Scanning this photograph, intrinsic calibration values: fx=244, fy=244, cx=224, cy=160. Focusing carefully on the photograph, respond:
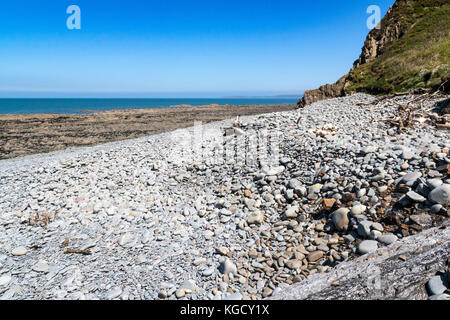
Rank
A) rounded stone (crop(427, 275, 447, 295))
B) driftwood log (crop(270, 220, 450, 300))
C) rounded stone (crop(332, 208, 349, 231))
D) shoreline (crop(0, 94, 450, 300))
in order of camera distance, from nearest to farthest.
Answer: rounded stone (crop(427, 275, 447, 295))
driftwood log (crop(270, 220, 450, 300))
shoreline (crop(0, 94, 450, 300))
rounded stone (crop(332, 208, 349, 231))

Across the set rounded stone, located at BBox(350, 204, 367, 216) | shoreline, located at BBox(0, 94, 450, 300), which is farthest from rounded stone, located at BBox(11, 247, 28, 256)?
rounded stone, located at BBox(350, 204, 367, 216)

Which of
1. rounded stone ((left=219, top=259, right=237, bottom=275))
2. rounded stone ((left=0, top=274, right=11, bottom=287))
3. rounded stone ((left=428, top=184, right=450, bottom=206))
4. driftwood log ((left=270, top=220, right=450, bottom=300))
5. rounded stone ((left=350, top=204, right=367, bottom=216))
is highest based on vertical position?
rounded stone ((left=428, top=184, right=450, bottom=206))

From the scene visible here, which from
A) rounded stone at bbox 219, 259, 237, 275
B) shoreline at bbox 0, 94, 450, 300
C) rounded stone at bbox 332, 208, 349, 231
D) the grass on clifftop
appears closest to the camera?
shoreline at bbox 0, 94, 450, 300

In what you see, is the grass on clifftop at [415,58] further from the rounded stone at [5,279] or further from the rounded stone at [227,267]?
the rounded stone at [5,279]

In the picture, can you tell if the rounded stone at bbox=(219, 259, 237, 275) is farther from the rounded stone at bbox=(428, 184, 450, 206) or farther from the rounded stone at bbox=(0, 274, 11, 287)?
the rounded stone at bbox=(0, 274, 11, 287)

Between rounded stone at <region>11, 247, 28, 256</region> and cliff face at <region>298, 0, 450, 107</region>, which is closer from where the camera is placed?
rounded stone at <region>11, 247, 28, 256</region>

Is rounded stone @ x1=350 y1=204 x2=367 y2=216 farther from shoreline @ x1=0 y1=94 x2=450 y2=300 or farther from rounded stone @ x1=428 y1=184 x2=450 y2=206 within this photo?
rounded stone @ x1=428 y1=184 x2=450 y2=206

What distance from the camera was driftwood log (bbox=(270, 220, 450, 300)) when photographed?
280 centimetres

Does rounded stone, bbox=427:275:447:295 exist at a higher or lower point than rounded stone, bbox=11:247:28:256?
higher

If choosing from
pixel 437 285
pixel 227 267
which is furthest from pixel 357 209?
pixel 227 267

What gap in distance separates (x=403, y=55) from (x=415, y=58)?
3.60 metres

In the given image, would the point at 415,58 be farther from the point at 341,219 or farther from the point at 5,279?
the point at 5,279
